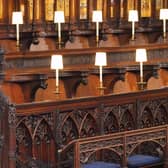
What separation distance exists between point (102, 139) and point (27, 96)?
9.52 feet

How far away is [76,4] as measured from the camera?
14250 millimetres

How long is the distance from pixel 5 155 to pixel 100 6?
863cm

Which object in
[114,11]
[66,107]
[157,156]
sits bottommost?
[157,156]

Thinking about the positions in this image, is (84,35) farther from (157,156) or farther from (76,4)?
(157,156)

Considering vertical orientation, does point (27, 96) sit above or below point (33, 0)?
below

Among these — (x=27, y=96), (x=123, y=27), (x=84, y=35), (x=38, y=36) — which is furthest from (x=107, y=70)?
(x=123, y=27)

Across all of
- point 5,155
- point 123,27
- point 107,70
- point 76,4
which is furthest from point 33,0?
point 5,155

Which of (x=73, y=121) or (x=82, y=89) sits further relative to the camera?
(x=82, y=89)

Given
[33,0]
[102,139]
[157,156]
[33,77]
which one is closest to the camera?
[102,139]

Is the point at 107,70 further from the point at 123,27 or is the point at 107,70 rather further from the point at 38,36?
the point at 123,27

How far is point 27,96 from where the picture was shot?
31.9 feet

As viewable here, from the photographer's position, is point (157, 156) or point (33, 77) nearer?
point (157, 156)

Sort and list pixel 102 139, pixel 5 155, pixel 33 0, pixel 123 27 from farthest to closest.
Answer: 1. pixel 123 27
2. pixel 33 0
3. pixel 102 139
4. pixel 5 155

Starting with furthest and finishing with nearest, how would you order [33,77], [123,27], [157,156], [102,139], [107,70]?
[123,27], [107,70], [33,77], [157,156], [102,139]
